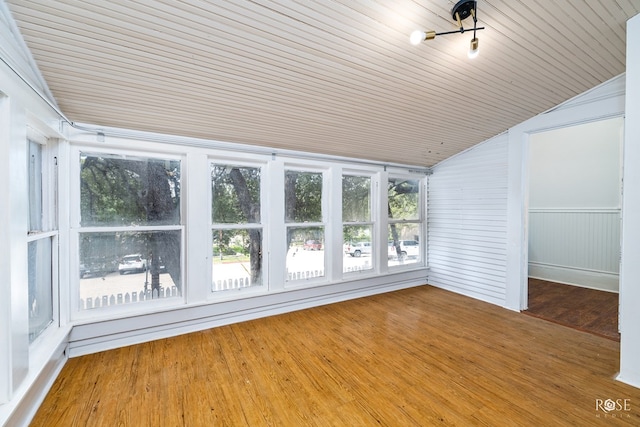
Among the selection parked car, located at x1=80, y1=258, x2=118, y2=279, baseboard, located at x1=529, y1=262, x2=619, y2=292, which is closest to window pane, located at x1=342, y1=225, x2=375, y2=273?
parked car, located at x1=80, y1=258, x2=118, y2=279

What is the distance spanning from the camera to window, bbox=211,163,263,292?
3.31 m

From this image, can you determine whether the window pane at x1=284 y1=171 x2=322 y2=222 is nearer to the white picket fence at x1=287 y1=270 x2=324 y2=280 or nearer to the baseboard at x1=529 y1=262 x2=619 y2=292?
the white picket fence at x1=287 y1=270 x2=324 y2=280

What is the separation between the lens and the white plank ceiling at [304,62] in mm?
1664

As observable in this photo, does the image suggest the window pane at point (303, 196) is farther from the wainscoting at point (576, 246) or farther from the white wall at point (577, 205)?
the wainscoting at point (576, 246)

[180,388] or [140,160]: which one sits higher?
[140,160]

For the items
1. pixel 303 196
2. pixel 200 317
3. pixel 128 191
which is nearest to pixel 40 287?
pixel 128 191

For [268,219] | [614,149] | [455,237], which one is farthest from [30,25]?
[614,149]

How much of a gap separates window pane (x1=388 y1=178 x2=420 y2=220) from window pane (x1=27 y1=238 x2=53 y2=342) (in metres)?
4.33

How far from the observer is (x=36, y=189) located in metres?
2.23

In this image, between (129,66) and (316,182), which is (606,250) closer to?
(316,182)

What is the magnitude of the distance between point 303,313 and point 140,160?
2655mm

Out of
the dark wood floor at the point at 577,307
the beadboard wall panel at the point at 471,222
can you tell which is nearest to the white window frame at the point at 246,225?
the beadboard wall panel at the point at 471,222

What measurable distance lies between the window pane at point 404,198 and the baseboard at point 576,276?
268 centimetres

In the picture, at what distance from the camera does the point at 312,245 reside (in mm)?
4000
